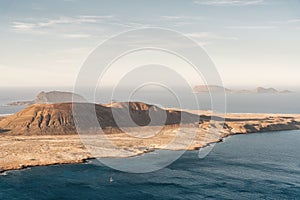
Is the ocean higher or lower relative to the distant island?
lower

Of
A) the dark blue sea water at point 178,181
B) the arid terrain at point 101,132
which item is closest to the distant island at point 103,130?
the arid terrain at point 101,132

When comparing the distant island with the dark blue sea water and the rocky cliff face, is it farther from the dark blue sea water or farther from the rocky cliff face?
the dark blue sea water

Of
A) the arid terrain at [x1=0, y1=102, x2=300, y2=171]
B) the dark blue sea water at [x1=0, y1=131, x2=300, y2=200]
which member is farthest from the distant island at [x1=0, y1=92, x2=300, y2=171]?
the dark blue sea water at [x1=0, y1=131, x2=300, y2=200]

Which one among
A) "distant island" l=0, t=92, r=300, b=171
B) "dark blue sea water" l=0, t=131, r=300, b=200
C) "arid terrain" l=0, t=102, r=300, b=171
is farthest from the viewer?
"arid terrain" l=0, t=102, r=300, b=171

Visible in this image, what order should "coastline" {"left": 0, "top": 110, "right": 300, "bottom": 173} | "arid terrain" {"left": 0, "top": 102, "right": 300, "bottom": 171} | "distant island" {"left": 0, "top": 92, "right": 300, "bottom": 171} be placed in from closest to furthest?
"coastline" {"left": 0, "top": 110, "right": 300, "bottom": 173} → "distant island" {"left": 0, "top": 92, "right": 300, "bottom": 171} → "arid terrain" {"left": 0, "top": 102, "right": 300, "bottom": 171}

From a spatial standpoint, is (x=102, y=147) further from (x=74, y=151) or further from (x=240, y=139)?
(x=240, y=139)

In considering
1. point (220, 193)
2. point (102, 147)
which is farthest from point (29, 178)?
point (220, 193)
